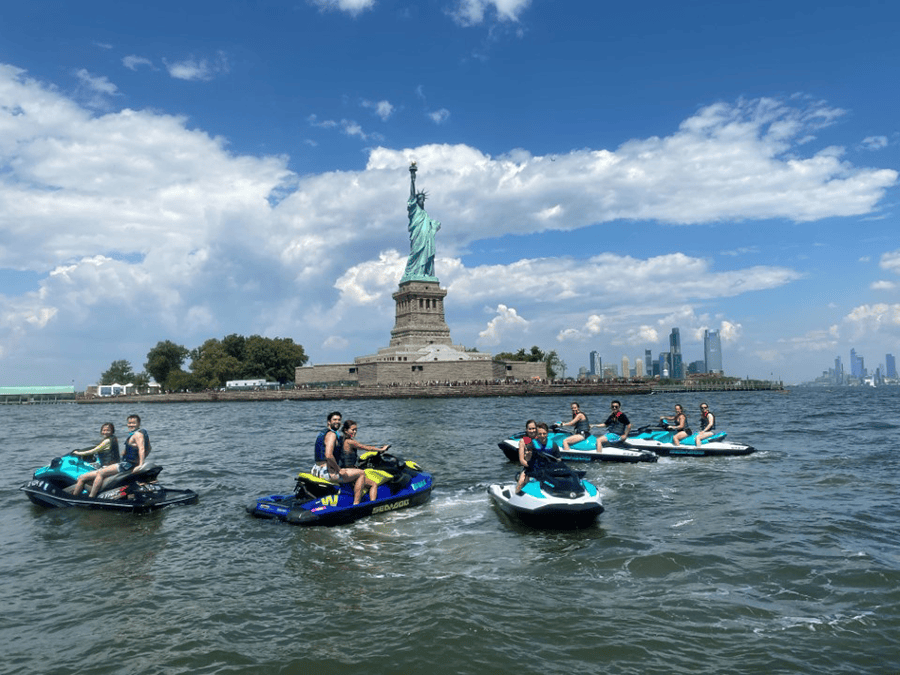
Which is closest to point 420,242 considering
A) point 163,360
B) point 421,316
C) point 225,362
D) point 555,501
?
point 421,316

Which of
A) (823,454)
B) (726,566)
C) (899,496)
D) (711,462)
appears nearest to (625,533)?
(726,566)

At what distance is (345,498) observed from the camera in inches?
525

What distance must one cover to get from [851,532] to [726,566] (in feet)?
12.2

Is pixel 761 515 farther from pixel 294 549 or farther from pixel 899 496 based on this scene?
pixel 294 549

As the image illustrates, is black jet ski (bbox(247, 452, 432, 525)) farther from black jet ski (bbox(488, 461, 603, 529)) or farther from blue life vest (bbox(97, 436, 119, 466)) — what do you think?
blue life vest (bbox(97, 436, 119, 466))

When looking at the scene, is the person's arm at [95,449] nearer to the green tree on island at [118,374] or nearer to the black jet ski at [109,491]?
the black jet ski at [109,491]

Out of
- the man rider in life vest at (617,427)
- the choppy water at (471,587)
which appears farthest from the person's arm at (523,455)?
the man rider in life vest at (617,427)

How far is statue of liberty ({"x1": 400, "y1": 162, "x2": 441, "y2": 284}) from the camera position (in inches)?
4085

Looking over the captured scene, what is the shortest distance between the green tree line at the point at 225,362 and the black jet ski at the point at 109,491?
107043 millimetres

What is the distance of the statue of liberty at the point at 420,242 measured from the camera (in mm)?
103750

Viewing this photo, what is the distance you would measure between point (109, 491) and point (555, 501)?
10372 millimetres

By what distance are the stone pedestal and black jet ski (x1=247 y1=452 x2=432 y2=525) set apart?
8369 cm

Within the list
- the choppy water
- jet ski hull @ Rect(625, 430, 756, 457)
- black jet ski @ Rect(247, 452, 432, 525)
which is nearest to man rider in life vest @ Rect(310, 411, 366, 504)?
black jet ski @ Rect(247, 452, 432, 525)

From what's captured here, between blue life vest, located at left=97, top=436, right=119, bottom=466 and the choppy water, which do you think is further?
blue life vest, located at left=97, top=436, right=119, bottom=466
